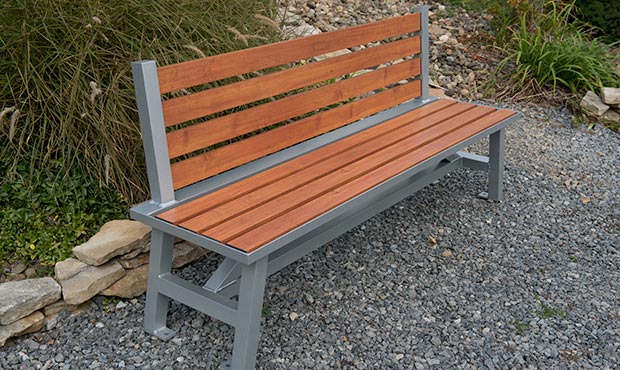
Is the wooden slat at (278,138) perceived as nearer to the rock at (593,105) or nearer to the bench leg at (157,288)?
the bench leg at (157,288)

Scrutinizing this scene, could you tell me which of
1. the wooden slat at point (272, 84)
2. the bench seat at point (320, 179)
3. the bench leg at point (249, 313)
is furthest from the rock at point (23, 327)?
the wooden slat at point (272, 84)

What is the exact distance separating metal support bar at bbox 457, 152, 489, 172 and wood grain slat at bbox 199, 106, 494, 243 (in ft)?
1.00

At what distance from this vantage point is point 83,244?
9.92 ft

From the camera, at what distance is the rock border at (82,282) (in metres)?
2.78

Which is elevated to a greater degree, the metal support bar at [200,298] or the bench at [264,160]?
the bench at [264,160]

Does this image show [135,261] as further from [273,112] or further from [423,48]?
[423,48]

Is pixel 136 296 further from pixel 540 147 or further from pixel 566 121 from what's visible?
pixel 566 121

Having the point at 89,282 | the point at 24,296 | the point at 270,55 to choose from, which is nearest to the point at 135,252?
the point at 89,282

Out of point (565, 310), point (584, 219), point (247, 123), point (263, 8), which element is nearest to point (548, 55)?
point (584, 219)

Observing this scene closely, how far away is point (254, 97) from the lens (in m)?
3.03

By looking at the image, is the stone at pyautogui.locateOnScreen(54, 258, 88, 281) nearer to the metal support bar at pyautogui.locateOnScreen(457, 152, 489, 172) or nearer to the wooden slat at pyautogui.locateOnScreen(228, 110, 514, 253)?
the wooden slat at pyautogui.locateOnScreen(228, 110, 514, 253)

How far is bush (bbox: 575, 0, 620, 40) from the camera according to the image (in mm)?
6699

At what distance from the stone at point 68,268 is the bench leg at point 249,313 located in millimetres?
811

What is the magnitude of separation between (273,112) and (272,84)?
12cm
